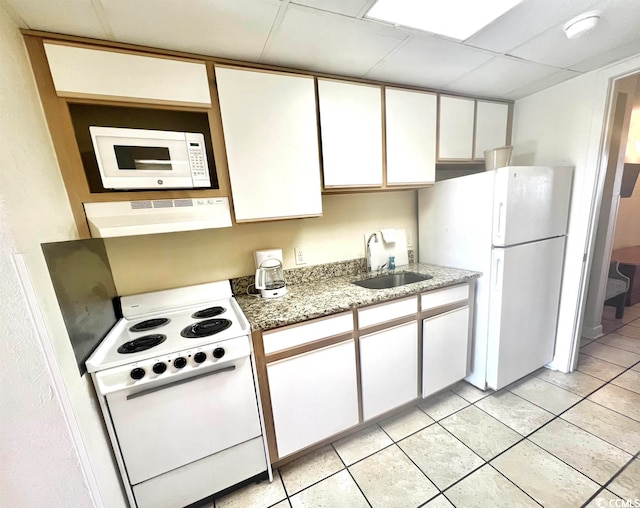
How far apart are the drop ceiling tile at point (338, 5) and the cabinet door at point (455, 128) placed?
114cm

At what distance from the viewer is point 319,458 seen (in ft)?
4.94

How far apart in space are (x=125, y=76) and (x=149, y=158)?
36cm

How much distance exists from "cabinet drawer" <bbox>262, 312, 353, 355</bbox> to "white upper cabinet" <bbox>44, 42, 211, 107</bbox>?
124 cm

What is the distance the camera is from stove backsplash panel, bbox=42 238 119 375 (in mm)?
972

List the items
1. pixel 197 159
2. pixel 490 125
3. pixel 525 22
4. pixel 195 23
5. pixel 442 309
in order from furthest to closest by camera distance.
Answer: pixel 490 125
pixel 442 309
pixel 197 159
pixel 525 22
pixel 195 23

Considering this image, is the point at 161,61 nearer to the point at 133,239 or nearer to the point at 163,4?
the point at 163,4

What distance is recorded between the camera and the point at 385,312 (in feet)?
5.15

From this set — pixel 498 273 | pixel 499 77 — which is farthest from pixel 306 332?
pixel 499 77

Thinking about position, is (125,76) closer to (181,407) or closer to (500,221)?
(181,407)

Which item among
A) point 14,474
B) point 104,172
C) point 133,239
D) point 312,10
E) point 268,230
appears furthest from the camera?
point 268,230

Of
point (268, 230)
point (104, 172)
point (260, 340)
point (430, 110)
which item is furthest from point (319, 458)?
point (430, 110)

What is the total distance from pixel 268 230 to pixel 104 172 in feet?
3.07

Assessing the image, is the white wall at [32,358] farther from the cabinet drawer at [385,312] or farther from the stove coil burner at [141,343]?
the cabinet drawer at [385,312]

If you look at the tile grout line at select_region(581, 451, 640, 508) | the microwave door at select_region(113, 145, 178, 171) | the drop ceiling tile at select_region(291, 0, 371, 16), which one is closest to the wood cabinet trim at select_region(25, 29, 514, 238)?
the microwave door at select_region(113, 145, 178, 171)
